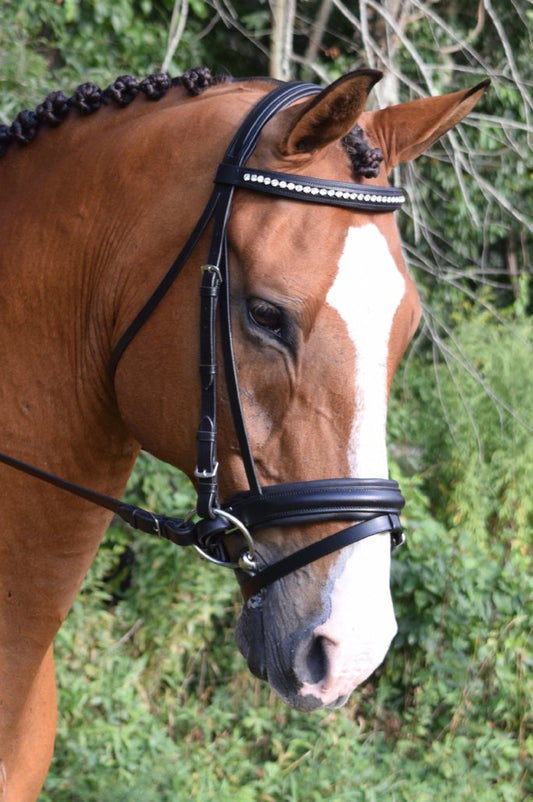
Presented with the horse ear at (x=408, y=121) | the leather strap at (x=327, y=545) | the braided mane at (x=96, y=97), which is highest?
the braided mane at (x=96, y=97)

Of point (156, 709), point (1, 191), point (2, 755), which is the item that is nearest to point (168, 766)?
point (156, 709)

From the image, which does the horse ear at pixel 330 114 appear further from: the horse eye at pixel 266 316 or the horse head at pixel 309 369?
the horse eye at pixel 266 316

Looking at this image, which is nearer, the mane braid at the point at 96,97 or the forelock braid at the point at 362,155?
the forelock braid at the point at 362,155

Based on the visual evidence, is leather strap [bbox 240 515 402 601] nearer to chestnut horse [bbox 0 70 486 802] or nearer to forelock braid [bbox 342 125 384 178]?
chestnut horse [bbox 0 70 486 802]

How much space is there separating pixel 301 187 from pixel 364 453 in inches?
21.1

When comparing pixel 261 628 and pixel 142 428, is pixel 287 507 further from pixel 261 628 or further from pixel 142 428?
pixel 142 428

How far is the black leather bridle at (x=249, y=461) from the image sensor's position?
1572mm

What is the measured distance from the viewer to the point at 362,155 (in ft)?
5.66

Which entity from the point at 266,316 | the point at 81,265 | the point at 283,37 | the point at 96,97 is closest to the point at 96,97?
the point at 96,97

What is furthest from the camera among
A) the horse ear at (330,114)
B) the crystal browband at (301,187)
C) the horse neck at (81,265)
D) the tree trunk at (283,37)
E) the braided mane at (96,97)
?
the tree trunk at (283,37)

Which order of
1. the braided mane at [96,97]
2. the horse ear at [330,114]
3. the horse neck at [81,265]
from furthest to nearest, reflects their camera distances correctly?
1. the braided mane at [96,97]
2. the horse neck at [81,265]
3. the horse ear at [330,114]

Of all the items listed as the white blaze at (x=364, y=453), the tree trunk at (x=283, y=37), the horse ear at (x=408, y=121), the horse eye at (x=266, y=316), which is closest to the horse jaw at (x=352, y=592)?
the white blaze at (x=364, y=453)

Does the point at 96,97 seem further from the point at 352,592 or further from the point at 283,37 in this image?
the point at 283,37

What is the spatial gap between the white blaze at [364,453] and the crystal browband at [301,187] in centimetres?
6
